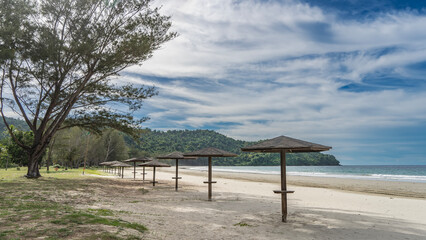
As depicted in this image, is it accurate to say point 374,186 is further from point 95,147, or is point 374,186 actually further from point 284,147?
point 95,147

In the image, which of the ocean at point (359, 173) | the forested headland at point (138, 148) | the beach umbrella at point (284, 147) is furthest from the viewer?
the forested headland at point (138, 148)

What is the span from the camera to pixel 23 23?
1575 cm

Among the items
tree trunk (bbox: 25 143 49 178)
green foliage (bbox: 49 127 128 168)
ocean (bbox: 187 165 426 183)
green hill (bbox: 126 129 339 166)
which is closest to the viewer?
tree trunk (bbox: 25 143 49 178)

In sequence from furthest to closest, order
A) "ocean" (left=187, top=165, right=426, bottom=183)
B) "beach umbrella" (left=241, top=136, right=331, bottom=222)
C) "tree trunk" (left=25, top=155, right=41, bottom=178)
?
"ocean" (left=187, top=165, right=426, bottom=183)
"tree trunk" (left=25, top=155, right=41, bottom=178)
"beach umbrella" (left=241, top=136, right=331, bottom=222)

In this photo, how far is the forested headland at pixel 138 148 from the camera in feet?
165

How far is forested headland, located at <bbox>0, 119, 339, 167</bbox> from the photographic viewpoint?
50.2 m

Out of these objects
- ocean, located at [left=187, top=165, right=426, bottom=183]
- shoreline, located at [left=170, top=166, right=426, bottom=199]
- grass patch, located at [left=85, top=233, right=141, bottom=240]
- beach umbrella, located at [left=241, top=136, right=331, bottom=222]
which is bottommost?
ocean, located at [left=187, top=165, right=426, bottom=183]

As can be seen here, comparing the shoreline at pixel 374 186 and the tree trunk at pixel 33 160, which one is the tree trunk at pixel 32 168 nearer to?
the tree trunk at pixel 33 160

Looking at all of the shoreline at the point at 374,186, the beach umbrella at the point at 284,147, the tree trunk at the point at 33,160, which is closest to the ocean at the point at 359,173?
the shoreline at the point at 374,186

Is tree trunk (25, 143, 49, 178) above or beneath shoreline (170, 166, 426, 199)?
above

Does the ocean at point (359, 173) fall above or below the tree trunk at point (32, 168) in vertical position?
below

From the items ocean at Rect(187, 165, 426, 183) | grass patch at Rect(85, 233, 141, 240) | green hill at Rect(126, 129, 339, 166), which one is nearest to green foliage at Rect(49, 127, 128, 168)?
ocean at Rect(187, 165, 426, 183)

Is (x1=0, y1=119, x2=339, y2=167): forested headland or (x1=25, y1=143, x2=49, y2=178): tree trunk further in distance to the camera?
(x1=0, y1=119, x2=339, y2=167): forested headland

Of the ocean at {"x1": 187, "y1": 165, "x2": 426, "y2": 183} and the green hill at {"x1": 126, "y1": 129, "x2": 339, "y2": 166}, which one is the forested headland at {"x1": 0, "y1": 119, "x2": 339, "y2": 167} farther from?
the ocean at {"x1": 187, "y1": 165, "x2": 426, "y2": 183}
